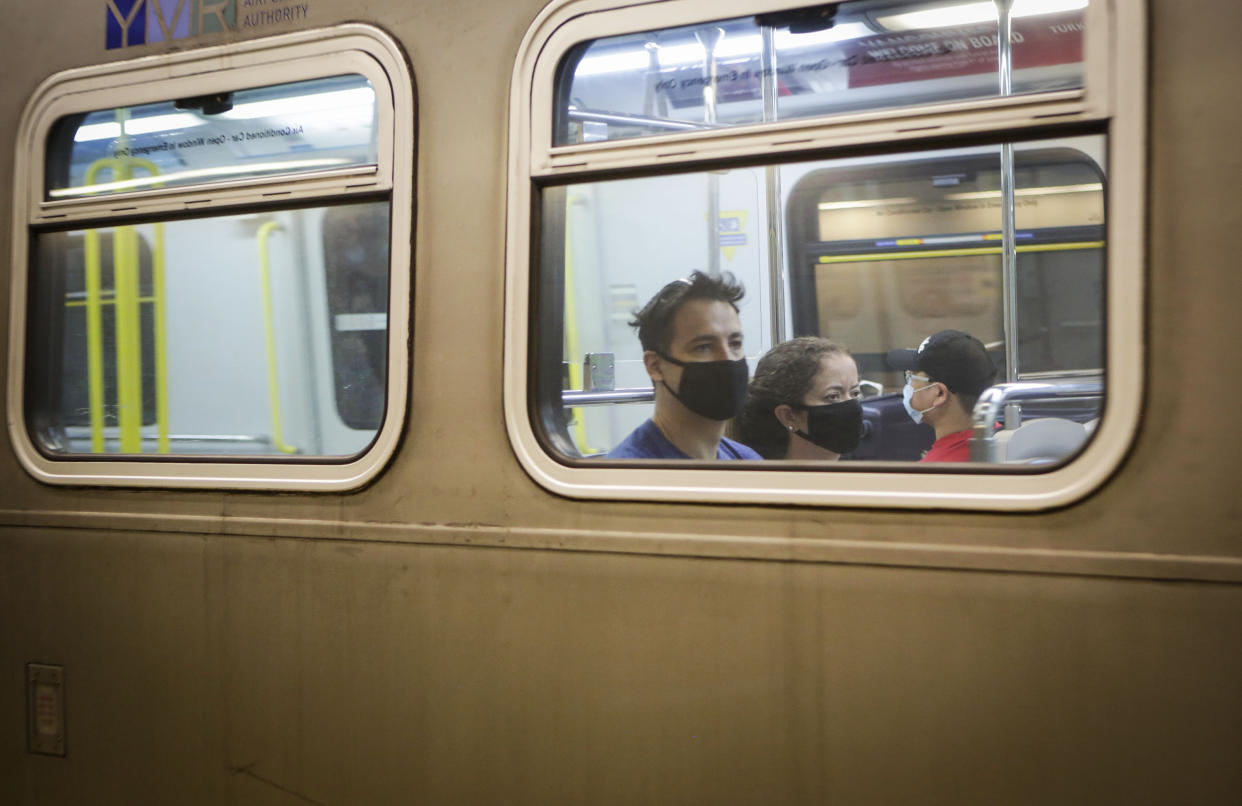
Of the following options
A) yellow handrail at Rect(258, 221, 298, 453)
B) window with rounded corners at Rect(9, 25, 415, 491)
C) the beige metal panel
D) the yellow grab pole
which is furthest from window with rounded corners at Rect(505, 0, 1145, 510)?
the yellow grab pole

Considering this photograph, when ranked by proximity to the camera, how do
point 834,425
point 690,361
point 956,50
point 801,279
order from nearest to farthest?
point 956,50 < point 834,425 < point 690,361 < point 801,279

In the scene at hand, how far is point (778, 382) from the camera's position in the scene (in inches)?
84.9

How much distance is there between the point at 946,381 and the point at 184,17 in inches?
77.1

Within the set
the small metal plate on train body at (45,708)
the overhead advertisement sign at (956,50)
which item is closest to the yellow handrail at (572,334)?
the overhead advertisement sign at (956,50)

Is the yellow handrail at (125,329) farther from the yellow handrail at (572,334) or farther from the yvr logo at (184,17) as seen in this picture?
the yellow handrail at (572,334)

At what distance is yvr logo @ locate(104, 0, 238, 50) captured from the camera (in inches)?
99.4

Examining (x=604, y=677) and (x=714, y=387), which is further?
(x=714, y=387)

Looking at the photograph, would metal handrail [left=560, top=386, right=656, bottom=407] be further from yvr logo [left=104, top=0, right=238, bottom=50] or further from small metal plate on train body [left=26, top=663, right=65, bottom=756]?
small metal plate on train body [left=26, top=663, right=65, bottom=756]

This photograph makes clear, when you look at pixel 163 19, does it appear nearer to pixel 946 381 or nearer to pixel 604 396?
pixel 604 396

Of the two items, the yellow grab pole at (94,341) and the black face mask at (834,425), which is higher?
the yellow grab pole at (94,341)

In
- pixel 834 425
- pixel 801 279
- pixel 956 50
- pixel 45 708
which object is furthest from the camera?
pixel 45 708

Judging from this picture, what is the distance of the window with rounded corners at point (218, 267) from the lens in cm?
235

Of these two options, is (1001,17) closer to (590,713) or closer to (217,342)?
(590,713)

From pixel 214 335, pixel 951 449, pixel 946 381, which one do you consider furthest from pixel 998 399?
pixel 214 335
